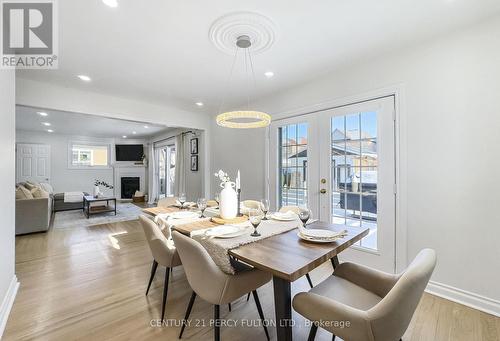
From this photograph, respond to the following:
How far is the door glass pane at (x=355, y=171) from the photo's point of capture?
8.66 ft

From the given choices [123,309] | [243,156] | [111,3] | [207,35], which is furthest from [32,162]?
[207,35]

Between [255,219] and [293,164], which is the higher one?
[293,164]

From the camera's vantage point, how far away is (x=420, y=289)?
1.02 m

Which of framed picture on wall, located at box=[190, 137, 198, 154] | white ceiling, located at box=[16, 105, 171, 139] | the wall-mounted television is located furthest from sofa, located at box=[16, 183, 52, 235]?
the wall-mounted television

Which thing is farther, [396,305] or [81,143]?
[81,143]

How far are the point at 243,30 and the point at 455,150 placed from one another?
2.28 metres

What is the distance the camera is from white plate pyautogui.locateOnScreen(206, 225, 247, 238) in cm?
156

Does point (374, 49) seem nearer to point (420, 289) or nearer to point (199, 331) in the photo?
point (420, 289)

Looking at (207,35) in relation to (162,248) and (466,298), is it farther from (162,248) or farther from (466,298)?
(466,298)

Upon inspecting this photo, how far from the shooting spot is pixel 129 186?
9016 millimetres

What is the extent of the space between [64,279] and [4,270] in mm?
738

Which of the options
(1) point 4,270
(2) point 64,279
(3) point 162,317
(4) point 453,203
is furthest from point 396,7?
(2) point 64,279

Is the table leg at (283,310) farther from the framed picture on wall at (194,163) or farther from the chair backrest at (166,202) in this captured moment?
the framed picture on wall at (194,163)

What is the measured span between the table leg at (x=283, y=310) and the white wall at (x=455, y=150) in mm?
1883
